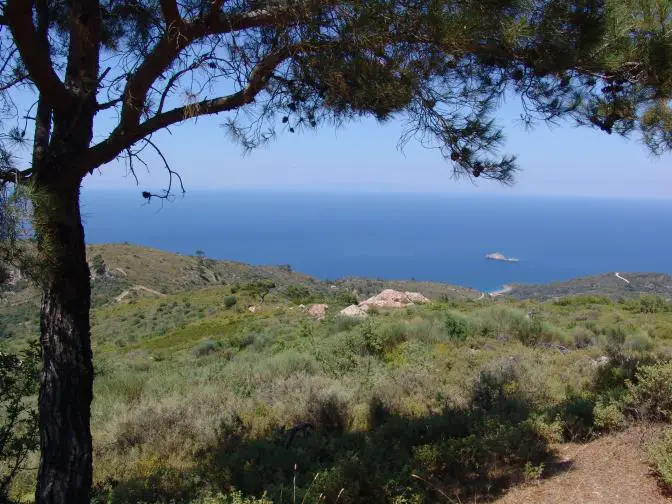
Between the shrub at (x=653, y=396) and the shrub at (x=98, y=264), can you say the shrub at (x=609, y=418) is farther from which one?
the shrub at (x=98, y=264)

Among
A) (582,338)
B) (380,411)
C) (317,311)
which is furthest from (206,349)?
(582,338)

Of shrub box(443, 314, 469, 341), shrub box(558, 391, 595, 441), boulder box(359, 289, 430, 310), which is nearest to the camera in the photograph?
shrub box(558, 391, 595, 441)

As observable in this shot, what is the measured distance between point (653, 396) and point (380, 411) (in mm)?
2483

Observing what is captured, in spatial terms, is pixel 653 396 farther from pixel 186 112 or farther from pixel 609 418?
pixel 186 112

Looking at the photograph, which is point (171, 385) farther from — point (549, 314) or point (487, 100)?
point (549, 314)

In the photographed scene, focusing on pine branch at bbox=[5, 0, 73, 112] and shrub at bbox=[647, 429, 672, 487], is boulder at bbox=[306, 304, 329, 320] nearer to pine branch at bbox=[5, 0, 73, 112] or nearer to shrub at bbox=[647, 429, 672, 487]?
shrub at bbox=[647, 429, 672, 487]

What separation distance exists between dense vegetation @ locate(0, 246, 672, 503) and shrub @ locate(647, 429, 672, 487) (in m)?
0.02

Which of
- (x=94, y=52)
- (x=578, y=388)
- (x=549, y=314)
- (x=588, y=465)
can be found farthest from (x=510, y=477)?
(x=549, y=314)

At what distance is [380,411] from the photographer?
16.8 ft

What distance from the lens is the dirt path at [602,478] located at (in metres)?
2.86

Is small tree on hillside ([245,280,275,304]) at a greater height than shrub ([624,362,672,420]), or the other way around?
shrub ([624,362,672,420])

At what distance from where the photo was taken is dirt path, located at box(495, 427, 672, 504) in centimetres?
286

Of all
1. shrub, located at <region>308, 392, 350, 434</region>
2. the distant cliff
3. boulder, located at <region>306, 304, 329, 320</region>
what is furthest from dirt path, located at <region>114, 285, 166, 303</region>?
shrub, located at <region>308, 392, 350, 434</region>

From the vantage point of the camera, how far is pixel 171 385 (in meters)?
7.48
